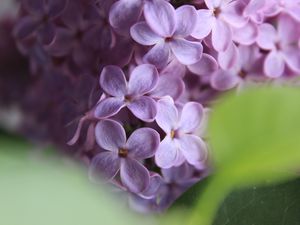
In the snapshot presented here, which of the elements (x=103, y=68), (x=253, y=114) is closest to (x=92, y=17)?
(x=103, y=68)

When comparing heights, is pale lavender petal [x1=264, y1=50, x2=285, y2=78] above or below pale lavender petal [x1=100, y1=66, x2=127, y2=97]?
below

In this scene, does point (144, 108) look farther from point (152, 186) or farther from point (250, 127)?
point (250, 127)

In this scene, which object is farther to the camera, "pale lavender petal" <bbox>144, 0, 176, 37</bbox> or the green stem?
"pale lavender petal" <bbox>144, 0, 176, 37</bbox>

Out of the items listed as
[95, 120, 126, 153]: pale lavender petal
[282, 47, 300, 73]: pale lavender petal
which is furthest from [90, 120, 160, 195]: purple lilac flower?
[282, 47, 300, 73]: pale lavender petal

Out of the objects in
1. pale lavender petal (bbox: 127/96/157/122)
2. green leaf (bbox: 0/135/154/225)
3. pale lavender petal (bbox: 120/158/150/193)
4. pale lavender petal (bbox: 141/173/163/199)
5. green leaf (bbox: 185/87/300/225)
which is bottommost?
pale lavender petal (bbox: 141/173/163/199)

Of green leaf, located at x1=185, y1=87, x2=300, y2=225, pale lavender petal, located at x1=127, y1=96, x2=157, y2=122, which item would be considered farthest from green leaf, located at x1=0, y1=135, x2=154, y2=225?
pale lavender petal, located at x1=127, y1=96, x2=157, y2=122

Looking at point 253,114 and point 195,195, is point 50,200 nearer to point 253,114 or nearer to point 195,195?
point 253,114

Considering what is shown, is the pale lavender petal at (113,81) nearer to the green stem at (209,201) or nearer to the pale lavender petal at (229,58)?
the pale lavender petal at (229,58)

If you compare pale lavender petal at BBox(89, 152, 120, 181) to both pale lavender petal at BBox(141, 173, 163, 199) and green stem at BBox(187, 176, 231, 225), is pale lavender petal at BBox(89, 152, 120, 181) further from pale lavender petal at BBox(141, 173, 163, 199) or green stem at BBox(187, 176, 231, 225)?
green stem at BBox(187, 176, 231, 225)
